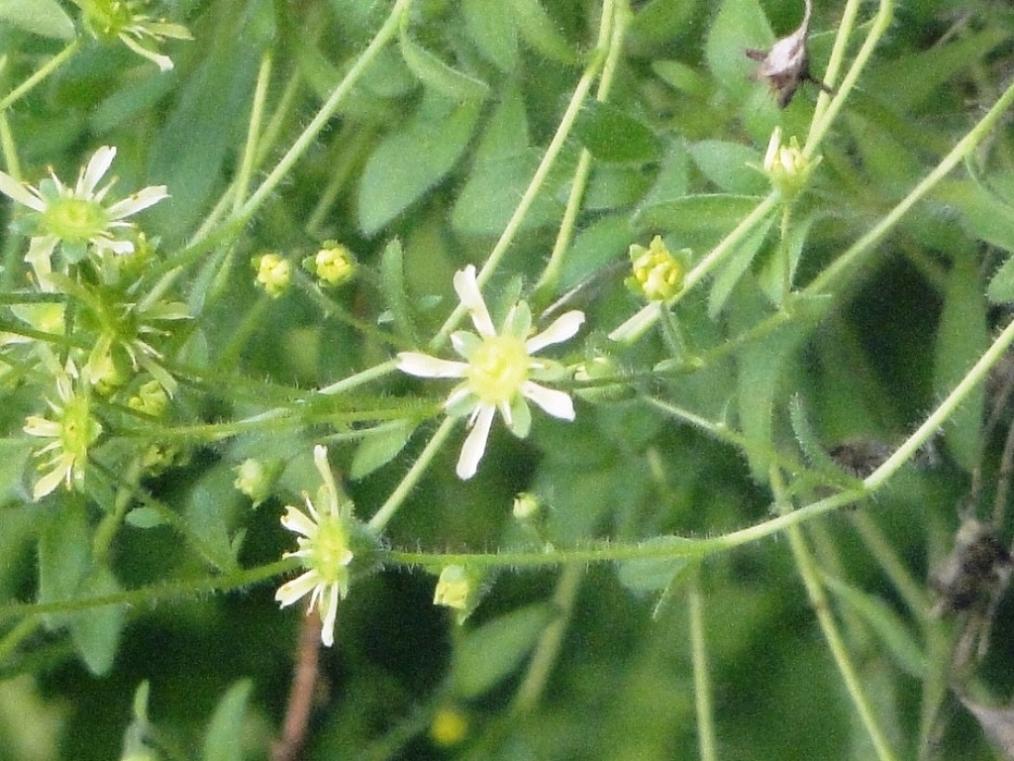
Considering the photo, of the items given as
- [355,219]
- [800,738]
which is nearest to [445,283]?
[355,219]

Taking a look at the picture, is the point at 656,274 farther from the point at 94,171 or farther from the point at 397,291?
the point at 94,171

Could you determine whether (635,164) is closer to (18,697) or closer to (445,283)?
(445,283)

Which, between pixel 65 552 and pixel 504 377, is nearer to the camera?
pixel 504 377

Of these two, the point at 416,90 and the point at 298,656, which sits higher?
the point at 416,90

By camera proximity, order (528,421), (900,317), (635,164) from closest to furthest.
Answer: (528,421)
(635,164)
(900,317)

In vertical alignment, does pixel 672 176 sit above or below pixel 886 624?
above

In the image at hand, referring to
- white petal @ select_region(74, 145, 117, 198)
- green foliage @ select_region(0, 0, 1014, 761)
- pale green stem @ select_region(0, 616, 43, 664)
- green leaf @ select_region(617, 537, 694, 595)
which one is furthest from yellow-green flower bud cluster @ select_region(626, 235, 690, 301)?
pale green stem @ select_region(0, 616, 43, 664)

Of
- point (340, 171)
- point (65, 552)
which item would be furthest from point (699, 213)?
point (65, 552)
